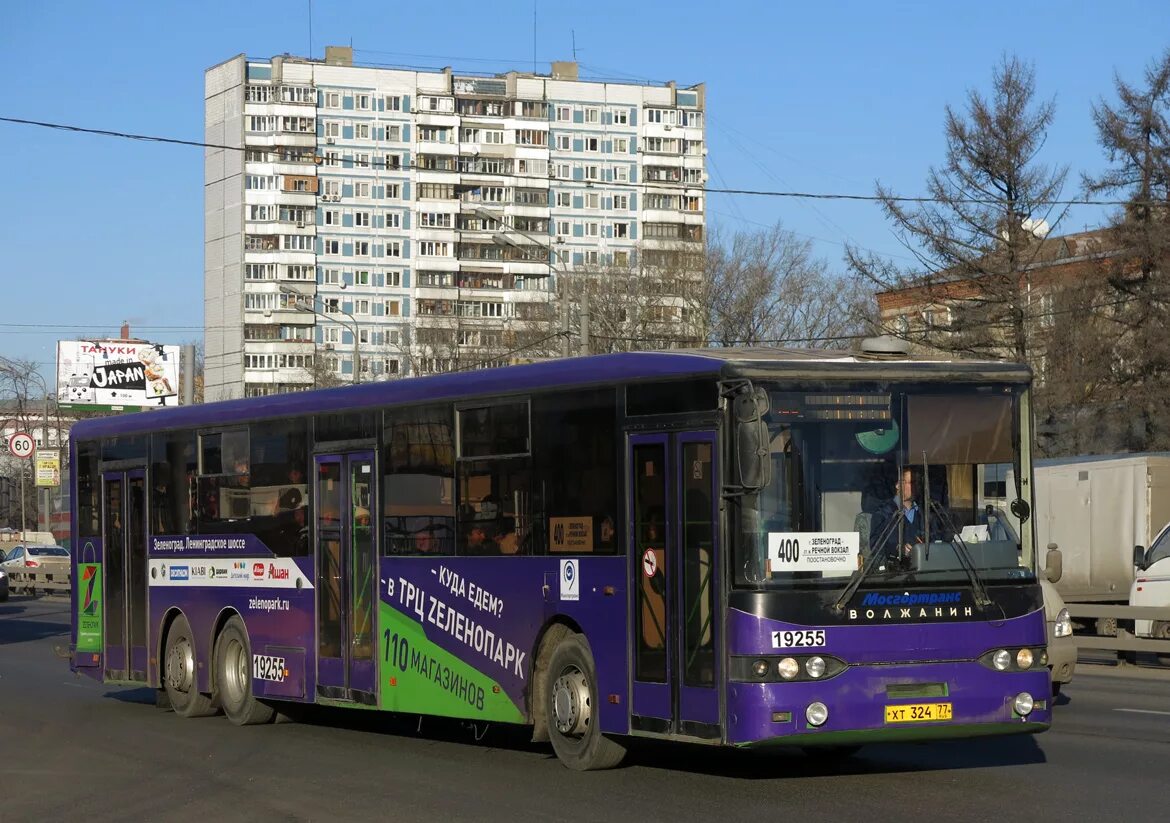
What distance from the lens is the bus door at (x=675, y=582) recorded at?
11.5m

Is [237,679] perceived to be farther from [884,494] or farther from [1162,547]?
[1162,547]

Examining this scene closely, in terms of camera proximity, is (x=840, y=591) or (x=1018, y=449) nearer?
(x=840, y=591)

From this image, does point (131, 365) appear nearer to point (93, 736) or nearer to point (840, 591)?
point (93, 736)

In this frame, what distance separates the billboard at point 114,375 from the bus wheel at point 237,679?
52371 mm

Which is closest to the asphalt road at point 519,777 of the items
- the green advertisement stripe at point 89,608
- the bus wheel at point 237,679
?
the bus wheel at point 237,679

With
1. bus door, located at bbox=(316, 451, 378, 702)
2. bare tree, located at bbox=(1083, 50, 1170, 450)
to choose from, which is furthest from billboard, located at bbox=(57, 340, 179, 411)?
bus door, located at bbox=(316, 451, 378, 702)

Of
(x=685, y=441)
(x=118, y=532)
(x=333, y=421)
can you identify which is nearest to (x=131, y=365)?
(x=118, y=532)

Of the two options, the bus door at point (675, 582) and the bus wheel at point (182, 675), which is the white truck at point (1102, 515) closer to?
the bus wheel at point (182, 675)

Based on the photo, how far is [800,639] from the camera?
1106 centimetres

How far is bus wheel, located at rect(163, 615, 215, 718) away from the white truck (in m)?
15.0

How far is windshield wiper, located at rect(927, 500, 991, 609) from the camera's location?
451 inches

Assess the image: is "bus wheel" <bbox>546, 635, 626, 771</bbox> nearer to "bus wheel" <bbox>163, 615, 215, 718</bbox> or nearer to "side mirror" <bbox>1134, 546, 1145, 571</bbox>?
"bus wheel" <bbox>163, 615, 215, 718</bbox>

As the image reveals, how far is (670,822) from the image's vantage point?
10.4 metres

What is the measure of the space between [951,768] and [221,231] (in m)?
127
